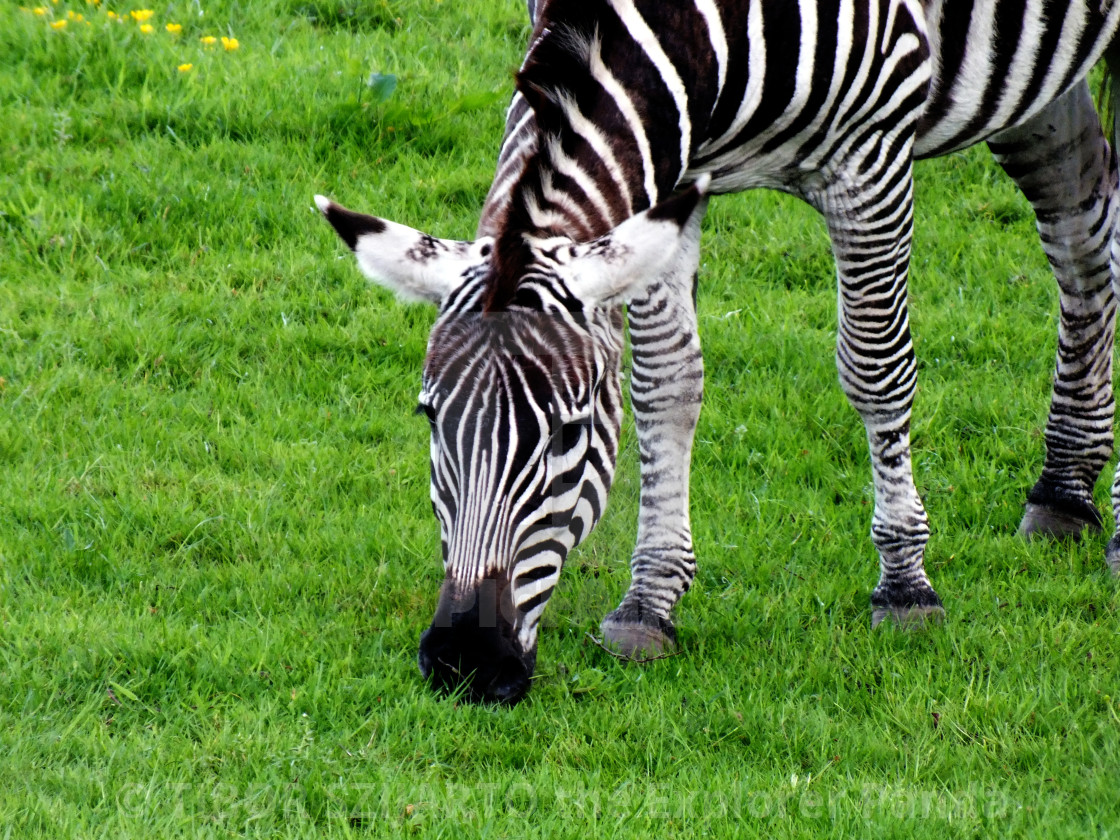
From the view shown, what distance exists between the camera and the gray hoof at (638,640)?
5055mm

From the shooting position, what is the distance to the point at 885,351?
5246mm

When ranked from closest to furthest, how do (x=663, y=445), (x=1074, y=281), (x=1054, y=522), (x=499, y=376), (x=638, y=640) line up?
(x=499, y=376) < (x=638, y=640) < (x=663, y=445) < (x=1054, y=522) < (x=1074, y=281)

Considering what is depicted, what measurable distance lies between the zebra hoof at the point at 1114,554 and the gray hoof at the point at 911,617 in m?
0.93

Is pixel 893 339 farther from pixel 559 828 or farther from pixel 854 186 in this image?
pixel 559 828

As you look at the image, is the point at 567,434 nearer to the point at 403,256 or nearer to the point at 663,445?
the point at 403,256

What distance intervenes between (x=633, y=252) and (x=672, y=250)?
0.38 feet

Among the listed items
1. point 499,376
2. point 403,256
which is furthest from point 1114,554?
point 403,256

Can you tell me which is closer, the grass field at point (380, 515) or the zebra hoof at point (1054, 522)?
the grass field at point (380, 515)

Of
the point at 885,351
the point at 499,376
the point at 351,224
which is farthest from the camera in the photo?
the point at 885,351

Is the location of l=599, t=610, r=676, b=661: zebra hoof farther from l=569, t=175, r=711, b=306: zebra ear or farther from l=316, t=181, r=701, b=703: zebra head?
l=569, t=175, r=711, b=306: zebra ear

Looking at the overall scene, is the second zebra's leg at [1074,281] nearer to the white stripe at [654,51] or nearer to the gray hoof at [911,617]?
the gray hoof at [911,617]

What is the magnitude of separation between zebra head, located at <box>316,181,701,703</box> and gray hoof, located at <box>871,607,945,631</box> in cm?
196

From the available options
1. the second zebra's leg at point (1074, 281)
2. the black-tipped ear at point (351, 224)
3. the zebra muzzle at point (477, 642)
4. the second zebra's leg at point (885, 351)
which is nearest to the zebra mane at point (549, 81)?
the black-tipped ear at point (351, 224)

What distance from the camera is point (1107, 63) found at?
586 centimetres
